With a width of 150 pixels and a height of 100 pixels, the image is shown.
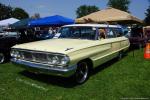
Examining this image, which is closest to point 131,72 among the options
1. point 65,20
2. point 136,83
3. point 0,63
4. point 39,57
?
point 136,83

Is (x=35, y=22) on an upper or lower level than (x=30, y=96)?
upper

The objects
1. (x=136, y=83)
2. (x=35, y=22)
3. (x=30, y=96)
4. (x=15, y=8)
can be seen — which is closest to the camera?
(x=30, y=96)

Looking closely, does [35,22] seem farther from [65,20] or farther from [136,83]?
[136,83]

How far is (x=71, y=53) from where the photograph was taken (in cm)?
570

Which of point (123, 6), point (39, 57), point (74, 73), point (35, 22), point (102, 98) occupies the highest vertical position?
point (123, 6)

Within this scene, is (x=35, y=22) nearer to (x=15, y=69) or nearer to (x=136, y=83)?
(x=15, y=69)

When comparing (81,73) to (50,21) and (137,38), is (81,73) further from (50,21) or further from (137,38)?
(137,38)

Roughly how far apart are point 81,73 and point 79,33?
1.60 meters

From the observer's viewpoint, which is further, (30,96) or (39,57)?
(39,57)

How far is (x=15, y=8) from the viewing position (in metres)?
84.6

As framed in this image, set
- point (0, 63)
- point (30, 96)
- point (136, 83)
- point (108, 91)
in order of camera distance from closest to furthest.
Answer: point (30, 96) → point (108, 91) → point (136, 83) → point (0, 63)

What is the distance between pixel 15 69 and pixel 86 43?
9.46 ft

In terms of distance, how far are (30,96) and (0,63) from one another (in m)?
4.02

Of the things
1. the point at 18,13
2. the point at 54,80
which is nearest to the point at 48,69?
the point at 54,80
